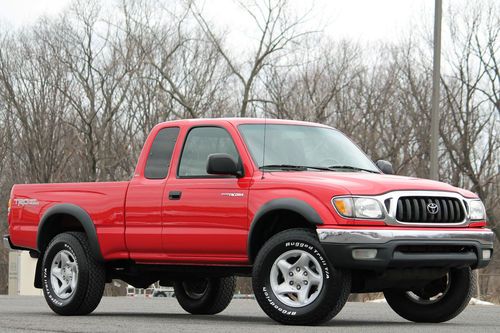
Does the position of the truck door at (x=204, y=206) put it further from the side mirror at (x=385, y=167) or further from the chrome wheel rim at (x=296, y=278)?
the side mirror at (x=385, y=167)

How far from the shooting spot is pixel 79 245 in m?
12.8

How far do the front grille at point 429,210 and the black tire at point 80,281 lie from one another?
12.6 feet

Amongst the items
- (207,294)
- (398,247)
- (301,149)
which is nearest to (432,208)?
(398,247)

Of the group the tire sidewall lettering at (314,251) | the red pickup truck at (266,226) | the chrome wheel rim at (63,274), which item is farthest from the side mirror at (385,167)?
the chrome wheel rim at (63,274)

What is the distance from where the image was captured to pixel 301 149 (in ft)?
38.4

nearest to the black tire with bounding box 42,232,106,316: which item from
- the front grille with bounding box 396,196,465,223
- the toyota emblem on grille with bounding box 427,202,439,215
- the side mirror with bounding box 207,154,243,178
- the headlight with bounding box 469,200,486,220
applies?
the side mirror with bounding box 207,154,243,178

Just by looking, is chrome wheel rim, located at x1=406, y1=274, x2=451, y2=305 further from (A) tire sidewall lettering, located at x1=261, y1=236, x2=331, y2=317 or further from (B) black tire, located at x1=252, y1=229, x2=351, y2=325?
(A) tire sidewall lettering, located at x1=261, y1=236, x2=331, y2=317

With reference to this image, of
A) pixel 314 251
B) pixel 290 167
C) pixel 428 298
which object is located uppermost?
pixel 290 167

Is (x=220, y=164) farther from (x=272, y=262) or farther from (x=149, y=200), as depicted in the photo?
(x=149, y=200)

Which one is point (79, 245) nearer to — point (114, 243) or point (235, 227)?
point (114, 243)

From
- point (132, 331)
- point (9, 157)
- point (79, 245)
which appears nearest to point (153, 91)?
point (9, 157)

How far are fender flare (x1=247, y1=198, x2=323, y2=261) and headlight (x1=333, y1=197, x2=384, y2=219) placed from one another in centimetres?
22

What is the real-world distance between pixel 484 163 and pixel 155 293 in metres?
19.0

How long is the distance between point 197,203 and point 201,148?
76cm
